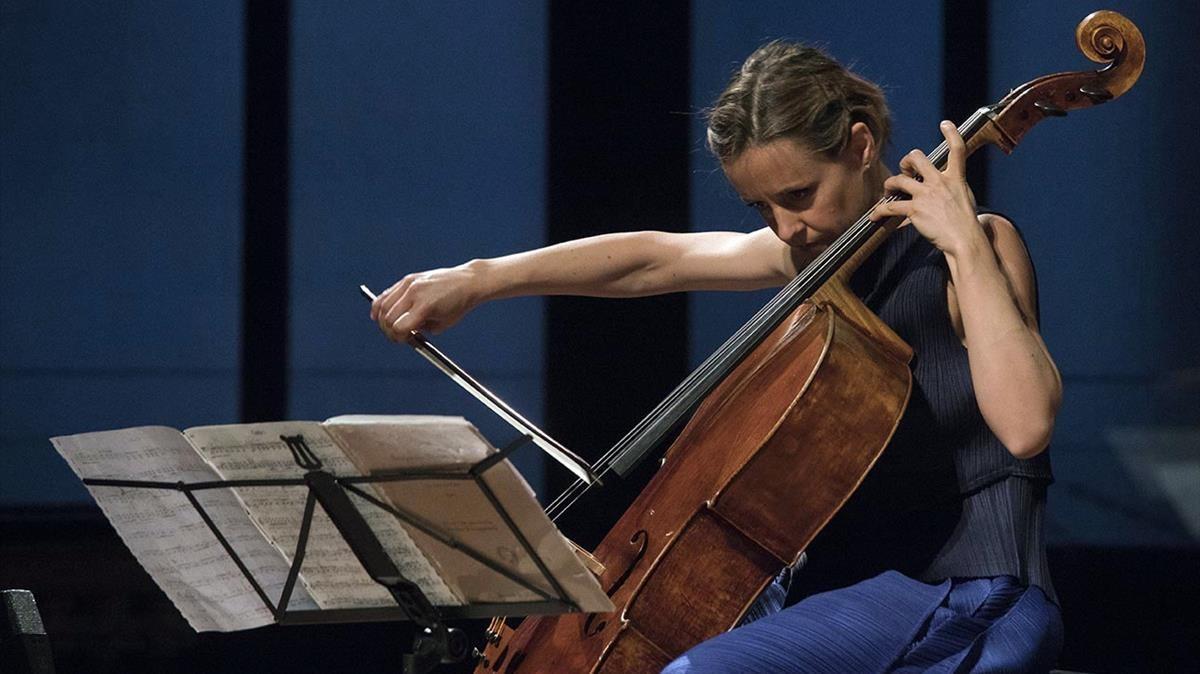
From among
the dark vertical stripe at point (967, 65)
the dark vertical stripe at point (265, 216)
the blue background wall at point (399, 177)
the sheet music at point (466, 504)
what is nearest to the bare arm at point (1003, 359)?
the sheet music at point (466, 504)

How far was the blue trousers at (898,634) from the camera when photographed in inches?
61.8

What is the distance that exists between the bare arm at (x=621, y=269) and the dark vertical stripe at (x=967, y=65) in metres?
0.85

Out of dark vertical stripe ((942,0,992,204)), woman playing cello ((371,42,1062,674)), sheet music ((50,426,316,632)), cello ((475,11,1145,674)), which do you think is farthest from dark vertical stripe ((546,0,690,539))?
sheet music ((50,426,316,632))

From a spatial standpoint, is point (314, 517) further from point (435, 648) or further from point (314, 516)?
point (435, 648)

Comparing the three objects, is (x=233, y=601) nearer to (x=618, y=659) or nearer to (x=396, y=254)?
(x=618, y=659)

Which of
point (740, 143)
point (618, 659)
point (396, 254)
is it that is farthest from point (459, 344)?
point (618, 659)

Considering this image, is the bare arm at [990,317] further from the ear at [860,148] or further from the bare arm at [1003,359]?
the ear at [860,148]

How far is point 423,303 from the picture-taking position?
1937mm

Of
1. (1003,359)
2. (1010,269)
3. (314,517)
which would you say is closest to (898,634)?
(1003,359)

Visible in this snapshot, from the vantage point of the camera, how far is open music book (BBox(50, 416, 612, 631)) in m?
1.40

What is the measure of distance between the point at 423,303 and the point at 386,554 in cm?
49

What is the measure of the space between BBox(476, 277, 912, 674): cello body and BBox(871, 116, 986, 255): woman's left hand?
141mm

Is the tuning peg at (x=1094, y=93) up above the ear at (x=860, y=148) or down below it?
above

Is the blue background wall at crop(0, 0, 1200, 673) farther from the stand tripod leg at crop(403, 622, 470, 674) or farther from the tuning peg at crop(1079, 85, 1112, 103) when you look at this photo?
the stand tripod leg at crop(403, 622, 470, 674)
